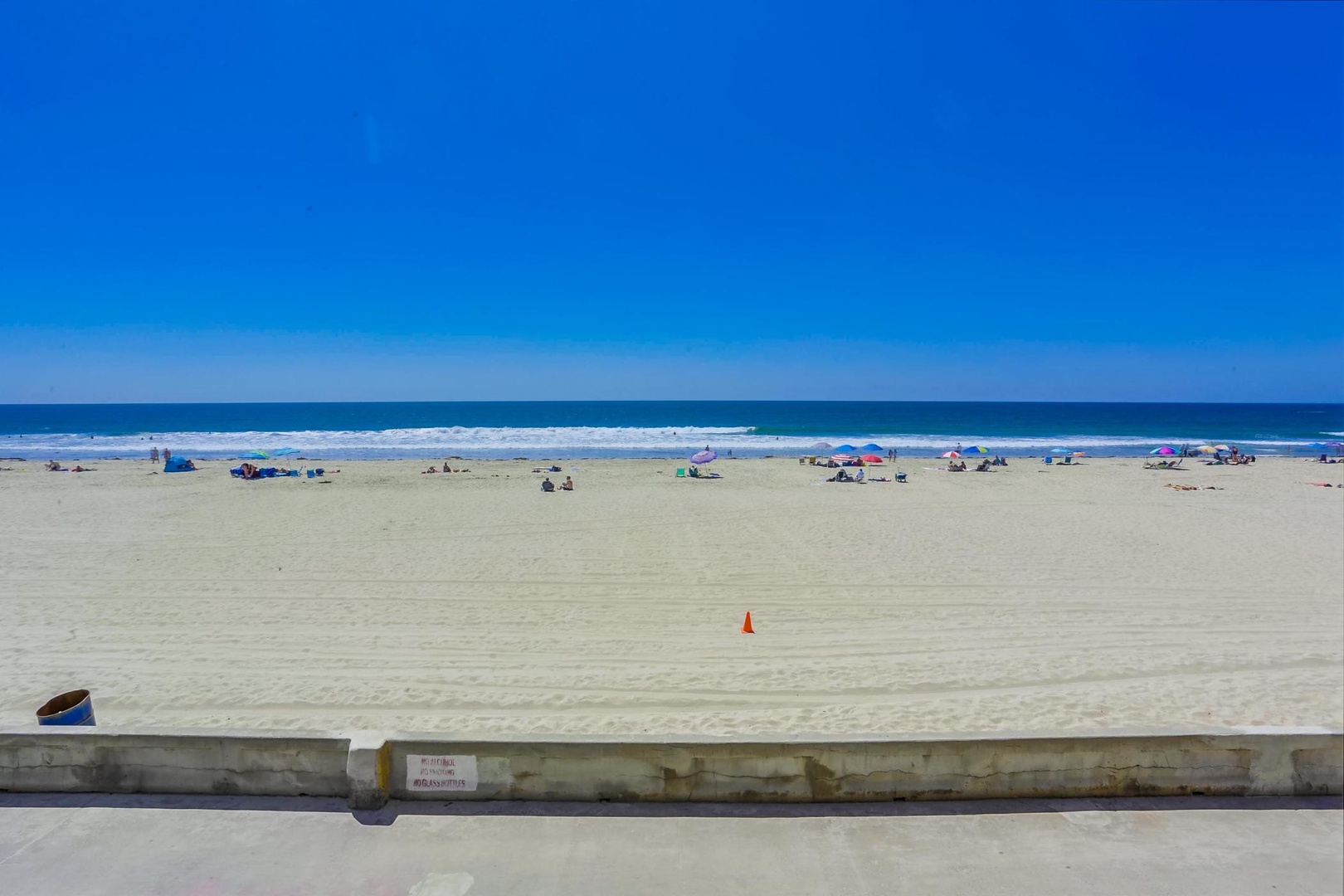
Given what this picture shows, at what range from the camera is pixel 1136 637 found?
8312 mm

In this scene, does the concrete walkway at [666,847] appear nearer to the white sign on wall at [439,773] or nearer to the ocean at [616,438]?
the white sign on wall at [439,773]

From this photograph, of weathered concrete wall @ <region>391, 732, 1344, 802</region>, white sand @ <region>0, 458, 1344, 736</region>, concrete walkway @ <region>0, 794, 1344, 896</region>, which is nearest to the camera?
concrete walkway @ <region>0, 794, 1344, 896</region>

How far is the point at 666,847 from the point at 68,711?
14.5ft

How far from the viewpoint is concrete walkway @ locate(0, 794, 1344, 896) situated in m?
3.08

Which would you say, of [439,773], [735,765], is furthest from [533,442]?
[735,765]

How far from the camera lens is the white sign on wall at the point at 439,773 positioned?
3.63 meters

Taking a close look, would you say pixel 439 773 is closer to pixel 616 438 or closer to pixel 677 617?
pixel 677 617

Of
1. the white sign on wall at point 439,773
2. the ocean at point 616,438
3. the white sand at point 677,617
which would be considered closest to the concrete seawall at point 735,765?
the white sign on wall at point 439,773

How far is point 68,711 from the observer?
466cm

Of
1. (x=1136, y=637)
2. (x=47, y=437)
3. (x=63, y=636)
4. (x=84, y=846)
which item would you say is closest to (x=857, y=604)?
(x=1136, y=637)

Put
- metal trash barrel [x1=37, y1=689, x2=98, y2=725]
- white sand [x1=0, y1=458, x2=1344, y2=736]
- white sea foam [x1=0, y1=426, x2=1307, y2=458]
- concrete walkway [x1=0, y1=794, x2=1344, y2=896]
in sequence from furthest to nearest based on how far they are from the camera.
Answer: white sea foam [x1=0, y1=426, x2=1307, y2=458] → white sand [x1=0, y1=458, x2=1344, y2=736] → metal trash barrel [x1=37, y1=689, x2=98, y2=725] → concrete walkway [x1=0, y1=794, x2=1344, y2=896]

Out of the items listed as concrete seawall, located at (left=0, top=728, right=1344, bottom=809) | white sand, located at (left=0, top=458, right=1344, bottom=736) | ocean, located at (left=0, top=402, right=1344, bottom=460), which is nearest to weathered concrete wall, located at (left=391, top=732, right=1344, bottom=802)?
concrete seawall, located at (left=0, top=728, right=1344, bottom=809)

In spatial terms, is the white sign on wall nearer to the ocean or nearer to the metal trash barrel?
the metal trash barrel

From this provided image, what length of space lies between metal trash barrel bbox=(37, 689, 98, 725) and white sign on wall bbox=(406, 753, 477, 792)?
290 centimetres
